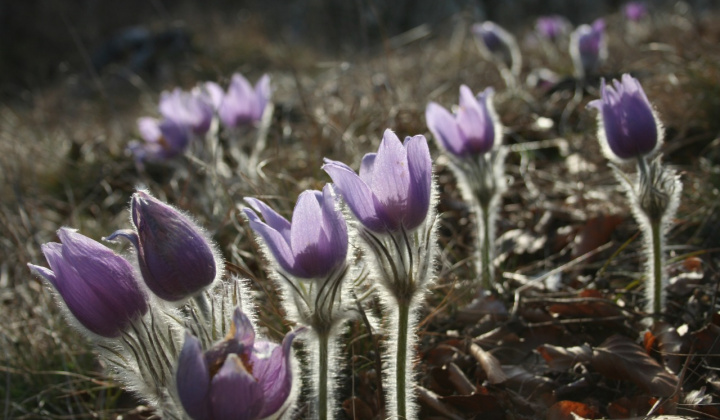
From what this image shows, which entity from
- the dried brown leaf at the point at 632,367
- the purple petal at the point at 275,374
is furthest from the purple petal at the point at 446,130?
the purple petal at the point at 275,374

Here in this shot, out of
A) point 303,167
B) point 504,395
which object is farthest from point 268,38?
point 504,395

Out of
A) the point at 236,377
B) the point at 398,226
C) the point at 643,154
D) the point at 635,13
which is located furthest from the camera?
the point at 635,13

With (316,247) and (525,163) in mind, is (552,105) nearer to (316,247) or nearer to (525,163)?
(525,163)

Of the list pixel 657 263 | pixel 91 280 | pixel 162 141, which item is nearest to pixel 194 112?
pixel 162 141

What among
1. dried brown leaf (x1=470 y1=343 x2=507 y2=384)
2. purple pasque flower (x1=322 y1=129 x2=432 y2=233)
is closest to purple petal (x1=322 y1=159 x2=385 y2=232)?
purple pasque flower (x1=322 y1=129 x2=432 y2=233)

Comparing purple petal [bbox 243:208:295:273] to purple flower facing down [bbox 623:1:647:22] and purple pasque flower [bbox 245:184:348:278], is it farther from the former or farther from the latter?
purple flower facing down [bbox 623:1:647:22]

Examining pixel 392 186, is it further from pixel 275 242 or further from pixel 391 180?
pixel 275 242
